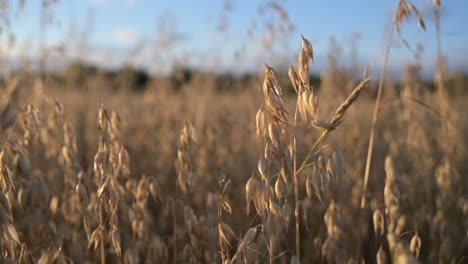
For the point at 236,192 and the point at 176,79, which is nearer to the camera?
the point at 236,192

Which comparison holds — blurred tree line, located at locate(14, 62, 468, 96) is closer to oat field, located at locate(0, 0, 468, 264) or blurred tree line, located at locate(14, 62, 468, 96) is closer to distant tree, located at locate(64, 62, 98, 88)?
distant tree, located at locate(64, 62, 98, 88)

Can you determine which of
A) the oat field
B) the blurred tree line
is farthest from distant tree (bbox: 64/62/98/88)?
the oat field

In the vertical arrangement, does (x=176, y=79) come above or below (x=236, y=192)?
above

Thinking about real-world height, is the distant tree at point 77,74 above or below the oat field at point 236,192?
above

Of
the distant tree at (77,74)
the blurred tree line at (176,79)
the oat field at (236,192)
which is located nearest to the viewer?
the oat field at (236,192)

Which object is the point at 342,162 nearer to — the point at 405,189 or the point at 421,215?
the point at 421,215

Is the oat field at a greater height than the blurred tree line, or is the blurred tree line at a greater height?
the blurred tree line

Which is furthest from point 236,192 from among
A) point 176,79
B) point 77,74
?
point 77,74

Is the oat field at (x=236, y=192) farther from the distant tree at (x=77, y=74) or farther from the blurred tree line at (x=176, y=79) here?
the distant tree at (x=77, y=74)

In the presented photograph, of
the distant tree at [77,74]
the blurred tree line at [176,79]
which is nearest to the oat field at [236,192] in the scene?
the blurred tree line at [176,79]

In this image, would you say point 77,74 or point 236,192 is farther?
point 77,74

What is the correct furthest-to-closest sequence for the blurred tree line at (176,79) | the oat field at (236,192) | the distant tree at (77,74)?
the distant tree at (77,74) → the blurred tree line at (176,79) → the oat field at (236,192)

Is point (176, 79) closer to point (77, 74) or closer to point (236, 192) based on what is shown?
point (77, 74)

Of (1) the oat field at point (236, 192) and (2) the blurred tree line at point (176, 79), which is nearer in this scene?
(1) the oat field at point (236, 192)
